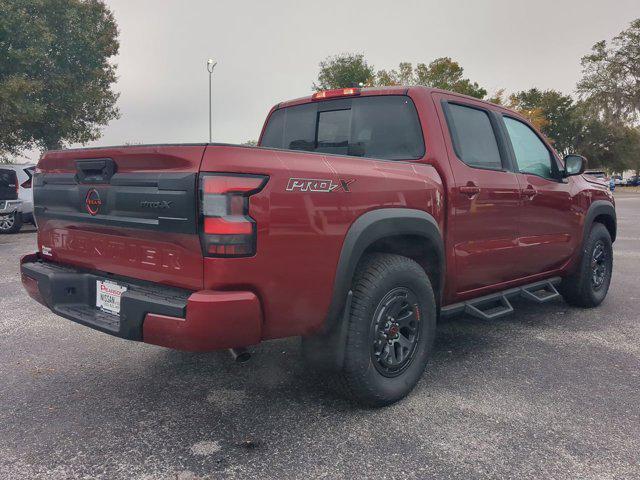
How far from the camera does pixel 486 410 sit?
9.47 ft

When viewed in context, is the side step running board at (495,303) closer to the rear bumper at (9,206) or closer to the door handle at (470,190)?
the door handle at (470,190)

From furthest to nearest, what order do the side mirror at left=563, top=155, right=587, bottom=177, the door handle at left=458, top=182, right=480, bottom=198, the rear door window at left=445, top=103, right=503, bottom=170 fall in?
the side mirror at left=563, top=155, right=587, bottom=177 < the rear door window at left=445, top=103, right=503, bottom=170 < the door handle at left=458, top=182, right=480, bottom=198

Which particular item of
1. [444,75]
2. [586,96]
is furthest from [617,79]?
[444,75]

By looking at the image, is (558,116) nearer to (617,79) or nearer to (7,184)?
(617,79)

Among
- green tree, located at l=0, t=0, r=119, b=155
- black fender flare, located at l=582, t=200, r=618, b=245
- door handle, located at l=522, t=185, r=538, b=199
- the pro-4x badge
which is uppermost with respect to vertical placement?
green tree, located at l=0, t=0, r=119, b=155

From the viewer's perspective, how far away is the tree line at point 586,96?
3691 centimetres

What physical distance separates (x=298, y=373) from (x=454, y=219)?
57.6 inches

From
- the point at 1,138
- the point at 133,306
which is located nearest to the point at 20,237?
the point at 1,138

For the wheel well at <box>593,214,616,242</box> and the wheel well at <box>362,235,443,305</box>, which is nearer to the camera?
the wheel well at <box>362,235,443,305</box>

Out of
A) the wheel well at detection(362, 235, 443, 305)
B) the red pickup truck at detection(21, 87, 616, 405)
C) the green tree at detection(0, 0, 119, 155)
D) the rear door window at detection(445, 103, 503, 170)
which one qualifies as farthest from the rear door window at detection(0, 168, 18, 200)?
the wheel well at detection(362, 235, 443, 305)

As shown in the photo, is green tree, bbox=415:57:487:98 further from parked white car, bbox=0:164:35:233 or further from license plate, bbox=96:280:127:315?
license plate, bbox=96:280:127:315

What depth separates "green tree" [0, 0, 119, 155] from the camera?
16.4m

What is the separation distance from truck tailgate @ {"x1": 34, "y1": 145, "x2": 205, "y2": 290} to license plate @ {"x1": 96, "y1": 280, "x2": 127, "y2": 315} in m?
0.08

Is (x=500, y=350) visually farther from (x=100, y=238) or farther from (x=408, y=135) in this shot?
(x=100, y=238)
